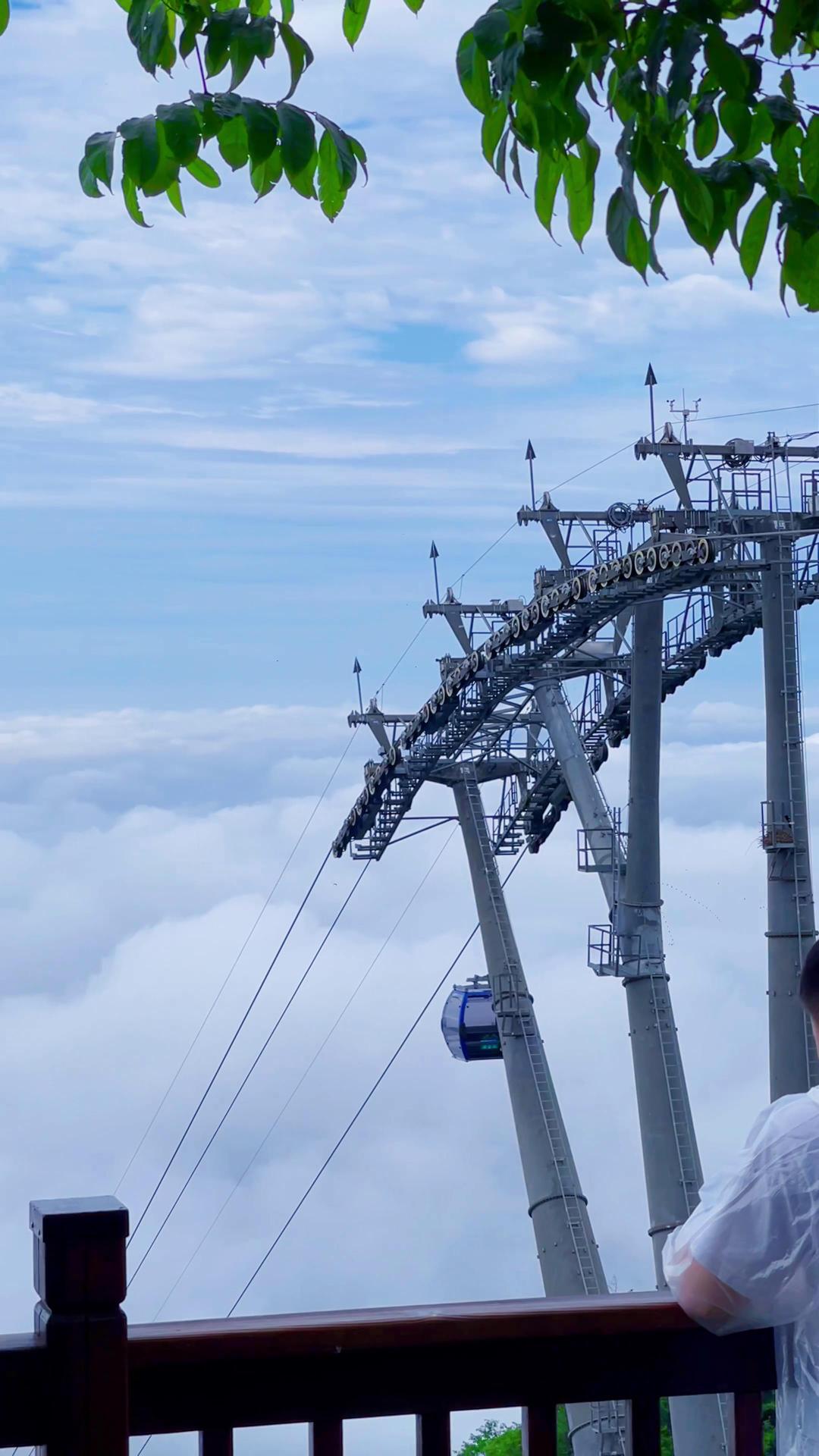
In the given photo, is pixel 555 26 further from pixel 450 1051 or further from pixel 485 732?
pixel 450 1051

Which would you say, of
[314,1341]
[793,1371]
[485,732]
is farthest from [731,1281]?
[485,732]

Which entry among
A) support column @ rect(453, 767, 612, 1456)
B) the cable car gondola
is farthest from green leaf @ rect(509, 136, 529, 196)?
the cable car gondola

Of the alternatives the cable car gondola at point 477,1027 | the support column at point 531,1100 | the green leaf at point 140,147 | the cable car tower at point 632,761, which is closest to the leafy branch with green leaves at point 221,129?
the green leaf at point 140,147

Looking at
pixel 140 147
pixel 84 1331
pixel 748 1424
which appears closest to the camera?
pixel 84 1331

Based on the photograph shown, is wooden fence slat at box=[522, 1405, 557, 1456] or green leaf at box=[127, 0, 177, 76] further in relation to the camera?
green leaf at box=[127, 0, 177, 76]

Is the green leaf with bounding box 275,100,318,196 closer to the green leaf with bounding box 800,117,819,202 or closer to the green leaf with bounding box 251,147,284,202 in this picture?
the green leaf with bounding box 251,147,284,202

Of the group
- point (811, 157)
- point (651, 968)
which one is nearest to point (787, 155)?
point (811, 157)

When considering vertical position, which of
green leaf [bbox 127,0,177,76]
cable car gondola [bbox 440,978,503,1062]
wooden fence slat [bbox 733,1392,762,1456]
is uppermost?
cable car gondola [bbox 440,978,503,1062]

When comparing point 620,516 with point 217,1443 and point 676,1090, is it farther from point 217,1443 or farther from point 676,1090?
point 217,1443
